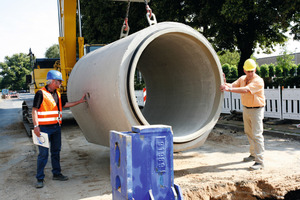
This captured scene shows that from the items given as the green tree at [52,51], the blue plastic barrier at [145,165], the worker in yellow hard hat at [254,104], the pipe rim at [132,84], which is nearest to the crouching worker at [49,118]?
the pipe rim at [132,84]

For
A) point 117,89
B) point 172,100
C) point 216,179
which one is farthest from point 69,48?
point 216,179

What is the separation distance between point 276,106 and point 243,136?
137 inches

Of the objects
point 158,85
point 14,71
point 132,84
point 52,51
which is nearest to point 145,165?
point 132,84

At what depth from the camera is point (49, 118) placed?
5055 millimetres

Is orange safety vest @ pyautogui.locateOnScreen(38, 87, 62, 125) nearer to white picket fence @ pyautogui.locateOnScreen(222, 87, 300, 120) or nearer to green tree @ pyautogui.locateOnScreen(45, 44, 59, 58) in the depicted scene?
white picket fence @ pyautogui.locateOnScreen(222, 87, 300, 120)

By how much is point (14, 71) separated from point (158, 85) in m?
102

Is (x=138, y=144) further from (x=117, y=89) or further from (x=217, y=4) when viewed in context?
(x=217, y=4)

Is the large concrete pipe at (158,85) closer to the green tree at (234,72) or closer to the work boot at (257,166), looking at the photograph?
the work boot at (257,166)

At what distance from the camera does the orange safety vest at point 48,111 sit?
4.99m

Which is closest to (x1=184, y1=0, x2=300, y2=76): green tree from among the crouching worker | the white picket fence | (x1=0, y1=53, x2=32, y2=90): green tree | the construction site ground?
the white picket fence

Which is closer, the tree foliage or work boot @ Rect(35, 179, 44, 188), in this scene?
work boot @ Rect(35, 179, 44, 188)

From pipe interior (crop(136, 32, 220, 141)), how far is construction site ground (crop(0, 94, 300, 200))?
81 cm

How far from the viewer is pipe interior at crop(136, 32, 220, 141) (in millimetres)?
5387

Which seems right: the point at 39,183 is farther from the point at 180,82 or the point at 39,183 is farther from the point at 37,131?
the point at 180,82
